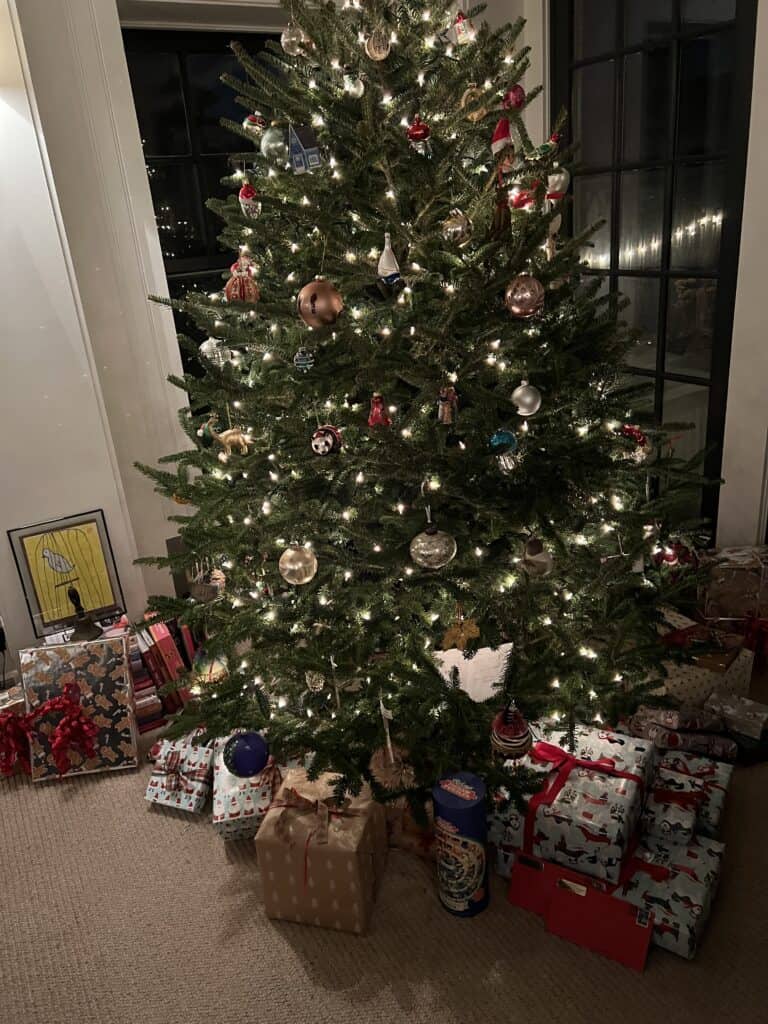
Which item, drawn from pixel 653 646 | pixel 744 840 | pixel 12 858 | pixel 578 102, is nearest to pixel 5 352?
pixel 12 858

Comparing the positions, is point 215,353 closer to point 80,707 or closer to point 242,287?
point 242,287

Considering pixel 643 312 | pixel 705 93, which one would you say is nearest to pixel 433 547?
pixel 643 312

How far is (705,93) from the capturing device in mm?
3012

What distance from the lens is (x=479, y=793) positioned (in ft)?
6.53

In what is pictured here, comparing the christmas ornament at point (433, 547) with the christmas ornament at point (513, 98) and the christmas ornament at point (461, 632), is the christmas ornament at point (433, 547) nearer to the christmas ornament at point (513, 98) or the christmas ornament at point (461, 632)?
the christmas ornament at point (461, 632)

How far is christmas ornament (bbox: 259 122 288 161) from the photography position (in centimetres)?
190

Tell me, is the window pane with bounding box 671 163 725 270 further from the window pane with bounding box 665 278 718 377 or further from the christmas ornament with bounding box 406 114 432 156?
the christmas ornament with bounding box 406 114 432 156

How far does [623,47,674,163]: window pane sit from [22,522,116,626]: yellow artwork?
2.89 metres

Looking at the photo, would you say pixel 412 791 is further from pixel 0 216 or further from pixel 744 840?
pixel 0 216

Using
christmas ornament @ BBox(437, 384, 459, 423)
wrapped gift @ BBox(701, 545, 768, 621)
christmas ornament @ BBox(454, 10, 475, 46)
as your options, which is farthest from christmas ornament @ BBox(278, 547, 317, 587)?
wrapped gift @ BBox(701, 545, 768, 621)

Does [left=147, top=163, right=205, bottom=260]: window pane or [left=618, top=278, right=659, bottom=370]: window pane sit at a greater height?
[left=147, top=163, right=205, bottom=260]: window pane

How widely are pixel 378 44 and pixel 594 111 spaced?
2221mm

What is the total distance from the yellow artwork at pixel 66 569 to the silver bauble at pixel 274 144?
6.13 feet

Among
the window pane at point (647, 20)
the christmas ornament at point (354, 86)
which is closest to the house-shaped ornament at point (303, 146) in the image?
the christmas ornament at point (354, 86)
